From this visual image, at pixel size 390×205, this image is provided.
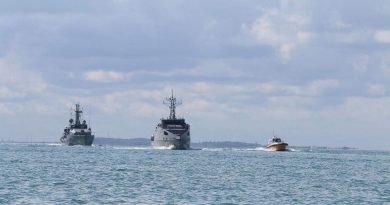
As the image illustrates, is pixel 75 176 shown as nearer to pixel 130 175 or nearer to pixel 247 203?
pixel 130 175

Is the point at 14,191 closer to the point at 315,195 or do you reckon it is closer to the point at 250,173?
the point at 315,195

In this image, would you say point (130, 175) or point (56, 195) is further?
point (130, 175)

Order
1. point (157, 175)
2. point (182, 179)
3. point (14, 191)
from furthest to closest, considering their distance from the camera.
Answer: point (157, 175), point (182, 179), point (14, 191)

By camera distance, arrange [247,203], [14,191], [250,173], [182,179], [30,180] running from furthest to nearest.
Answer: [250,173] < [182,179] < [30,180] < [14,191] < [247,203]

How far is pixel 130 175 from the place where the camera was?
97.5 metres

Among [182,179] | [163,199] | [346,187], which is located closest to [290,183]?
[346,187]

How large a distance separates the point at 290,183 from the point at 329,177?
16031 mm

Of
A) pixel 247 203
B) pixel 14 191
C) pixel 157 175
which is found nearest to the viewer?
pixel 247 203

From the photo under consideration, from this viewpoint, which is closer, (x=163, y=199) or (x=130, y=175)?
(x=163, y=199)

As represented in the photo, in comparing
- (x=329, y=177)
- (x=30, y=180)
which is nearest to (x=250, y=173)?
(x=329, y=177)

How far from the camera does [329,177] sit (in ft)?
341

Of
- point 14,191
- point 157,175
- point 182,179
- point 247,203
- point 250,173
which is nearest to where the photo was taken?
point 247,203

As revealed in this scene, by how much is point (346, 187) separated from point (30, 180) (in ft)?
109

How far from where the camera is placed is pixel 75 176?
94.7m
